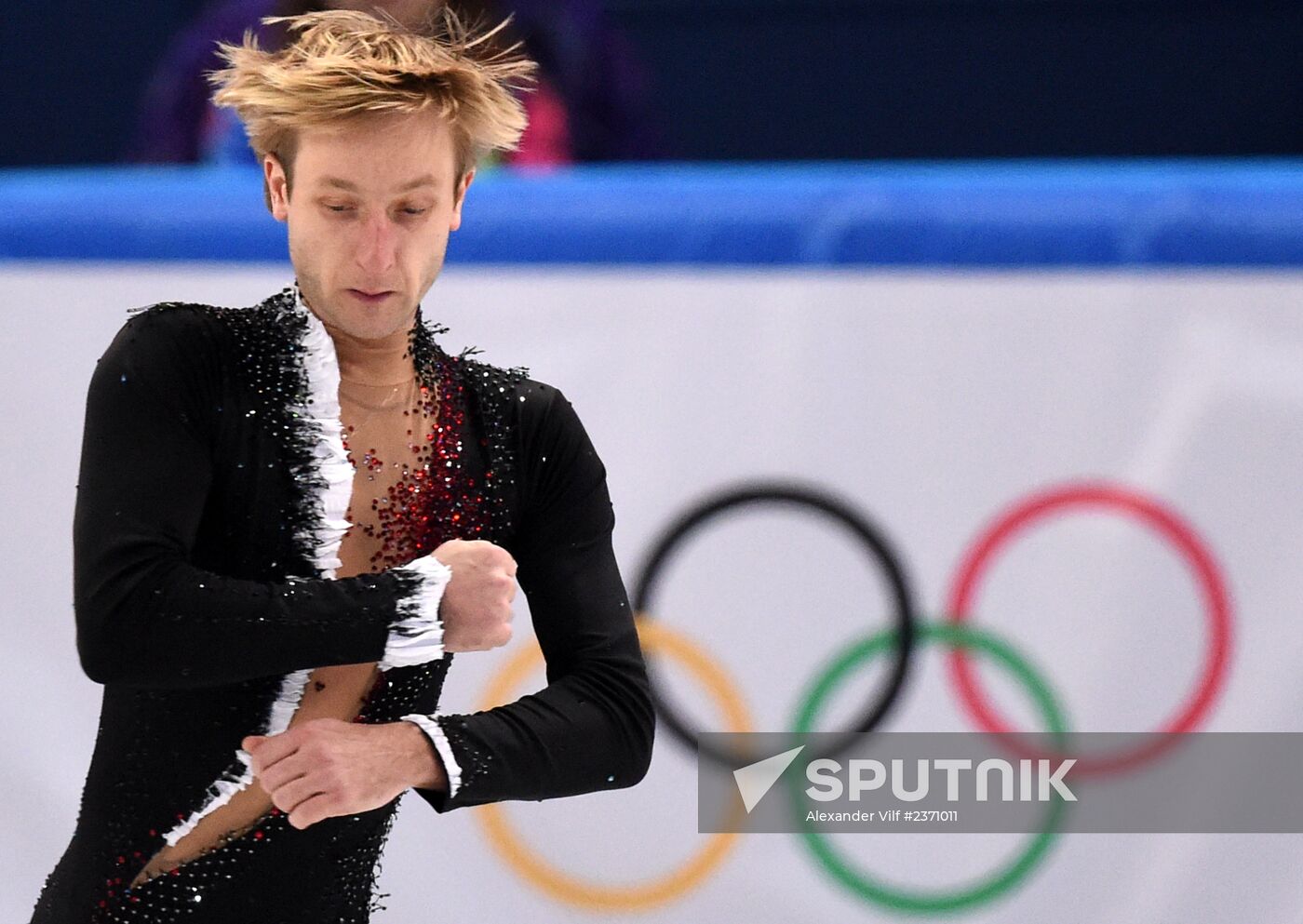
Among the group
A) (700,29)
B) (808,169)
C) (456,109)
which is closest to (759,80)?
(700,29)

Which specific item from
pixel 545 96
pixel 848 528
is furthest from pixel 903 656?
pixel 545 96

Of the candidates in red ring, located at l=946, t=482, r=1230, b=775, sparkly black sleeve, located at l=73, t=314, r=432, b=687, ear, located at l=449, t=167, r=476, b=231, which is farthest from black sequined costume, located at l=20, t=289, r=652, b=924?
red ring, located at l=946, t=482, r=1230, b=775

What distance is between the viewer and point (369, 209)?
1.12 metres

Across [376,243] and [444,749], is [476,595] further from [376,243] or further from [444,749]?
[376,243]

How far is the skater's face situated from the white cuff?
191mm

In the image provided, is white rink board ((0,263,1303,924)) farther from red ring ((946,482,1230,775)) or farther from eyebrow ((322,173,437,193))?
eyebrow ((322,173,437,193))

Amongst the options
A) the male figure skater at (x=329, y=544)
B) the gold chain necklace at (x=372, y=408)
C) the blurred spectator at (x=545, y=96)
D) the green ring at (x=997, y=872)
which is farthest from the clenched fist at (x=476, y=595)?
the blurred spectator at (x=545, y=96)

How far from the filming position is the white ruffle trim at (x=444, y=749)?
1141 mm

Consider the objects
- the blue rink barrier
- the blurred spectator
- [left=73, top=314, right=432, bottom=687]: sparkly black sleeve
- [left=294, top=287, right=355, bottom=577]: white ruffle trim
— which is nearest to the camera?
[left=73, top=314, right=432, bottom=687]: sparkly black sleeve

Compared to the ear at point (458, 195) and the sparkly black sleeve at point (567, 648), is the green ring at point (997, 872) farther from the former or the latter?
the ear at point (458, 195)

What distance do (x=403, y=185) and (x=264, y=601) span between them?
1.03ft

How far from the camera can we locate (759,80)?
4.41m

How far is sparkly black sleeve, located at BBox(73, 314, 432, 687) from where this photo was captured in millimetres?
1085

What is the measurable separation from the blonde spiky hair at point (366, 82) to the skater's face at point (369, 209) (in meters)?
0.01
